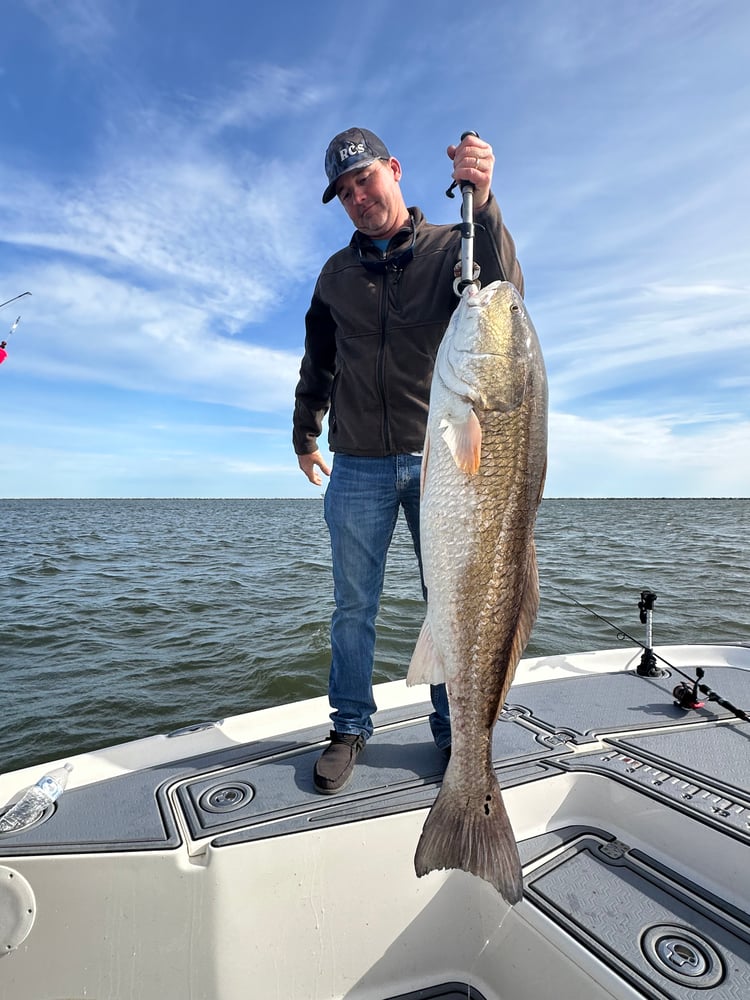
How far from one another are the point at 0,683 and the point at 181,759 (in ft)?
19.3

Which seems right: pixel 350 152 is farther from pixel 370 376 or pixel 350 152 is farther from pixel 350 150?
pixel 370 376

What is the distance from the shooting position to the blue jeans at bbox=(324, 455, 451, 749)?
292 centimetres

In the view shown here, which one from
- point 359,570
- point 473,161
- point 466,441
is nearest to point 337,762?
point 359,570

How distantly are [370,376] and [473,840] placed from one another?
1912mm

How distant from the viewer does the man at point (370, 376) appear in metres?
2.71

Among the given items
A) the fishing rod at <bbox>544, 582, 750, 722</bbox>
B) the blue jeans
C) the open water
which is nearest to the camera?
the blue jeans

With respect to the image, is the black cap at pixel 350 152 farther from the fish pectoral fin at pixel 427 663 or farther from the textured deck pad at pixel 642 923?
the textured deck pad at pixel 642 923

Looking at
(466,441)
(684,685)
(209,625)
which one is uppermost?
(466,441)

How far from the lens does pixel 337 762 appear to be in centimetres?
276

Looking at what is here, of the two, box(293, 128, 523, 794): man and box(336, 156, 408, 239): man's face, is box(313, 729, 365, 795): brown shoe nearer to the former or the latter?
box(293, 128, 523, 794): man

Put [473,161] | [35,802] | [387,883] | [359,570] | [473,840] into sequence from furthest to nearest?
1. [359,570]
2. [35,802]
3. [387,883]
4. [473,161]
5. [473,840]

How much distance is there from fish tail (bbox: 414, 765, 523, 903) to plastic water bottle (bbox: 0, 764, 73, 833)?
1681 millimetres

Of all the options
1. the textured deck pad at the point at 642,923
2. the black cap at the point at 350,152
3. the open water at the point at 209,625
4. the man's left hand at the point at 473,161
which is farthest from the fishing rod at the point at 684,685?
the black cap at the point at 350,152

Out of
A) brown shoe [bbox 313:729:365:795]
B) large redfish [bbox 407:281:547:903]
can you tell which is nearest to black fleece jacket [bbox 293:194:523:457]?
large redfish [bbox 407:281:547:903]
